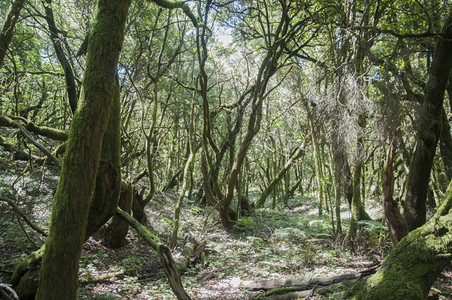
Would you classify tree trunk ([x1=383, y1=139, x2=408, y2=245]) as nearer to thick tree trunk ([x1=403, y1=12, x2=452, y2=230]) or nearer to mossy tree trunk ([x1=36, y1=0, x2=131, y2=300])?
thick tree trunk ([x1=403, y1=12, x2=452, y2=230])

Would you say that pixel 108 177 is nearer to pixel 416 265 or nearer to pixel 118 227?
pixel 118 227

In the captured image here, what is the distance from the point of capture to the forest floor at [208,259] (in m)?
4.86

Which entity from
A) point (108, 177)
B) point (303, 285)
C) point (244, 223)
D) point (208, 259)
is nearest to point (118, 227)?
point (208, 259)

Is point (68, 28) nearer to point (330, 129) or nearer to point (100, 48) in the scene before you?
point (100, 48)

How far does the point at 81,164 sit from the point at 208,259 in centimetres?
496

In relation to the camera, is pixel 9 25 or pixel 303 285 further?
pixel 9 25

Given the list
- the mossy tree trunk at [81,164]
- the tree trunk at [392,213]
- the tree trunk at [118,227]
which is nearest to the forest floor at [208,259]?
the tree trunk at [118,227]

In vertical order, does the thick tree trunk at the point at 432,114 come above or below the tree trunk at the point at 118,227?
above

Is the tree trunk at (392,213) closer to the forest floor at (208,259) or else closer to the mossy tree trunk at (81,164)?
the forest floor at (208,259)

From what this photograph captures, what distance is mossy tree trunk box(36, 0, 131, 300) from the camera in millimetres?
2611

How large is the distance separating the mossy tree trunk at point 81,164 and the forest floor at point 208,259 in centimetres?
195

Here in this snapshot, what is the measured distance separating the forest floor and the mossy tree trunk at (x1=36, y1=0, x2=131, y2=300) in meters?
1.95

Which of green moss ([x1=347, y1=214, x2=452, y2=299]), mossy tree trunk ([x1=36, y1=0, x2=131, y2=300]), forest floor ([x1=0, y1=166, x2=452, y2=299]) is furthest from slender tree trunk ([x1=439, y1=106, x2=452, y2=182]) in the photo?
mossy tree trunk ([x1=36, y1=0, x2=131, y2=300])

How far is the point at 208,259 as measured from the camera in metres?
6.91
